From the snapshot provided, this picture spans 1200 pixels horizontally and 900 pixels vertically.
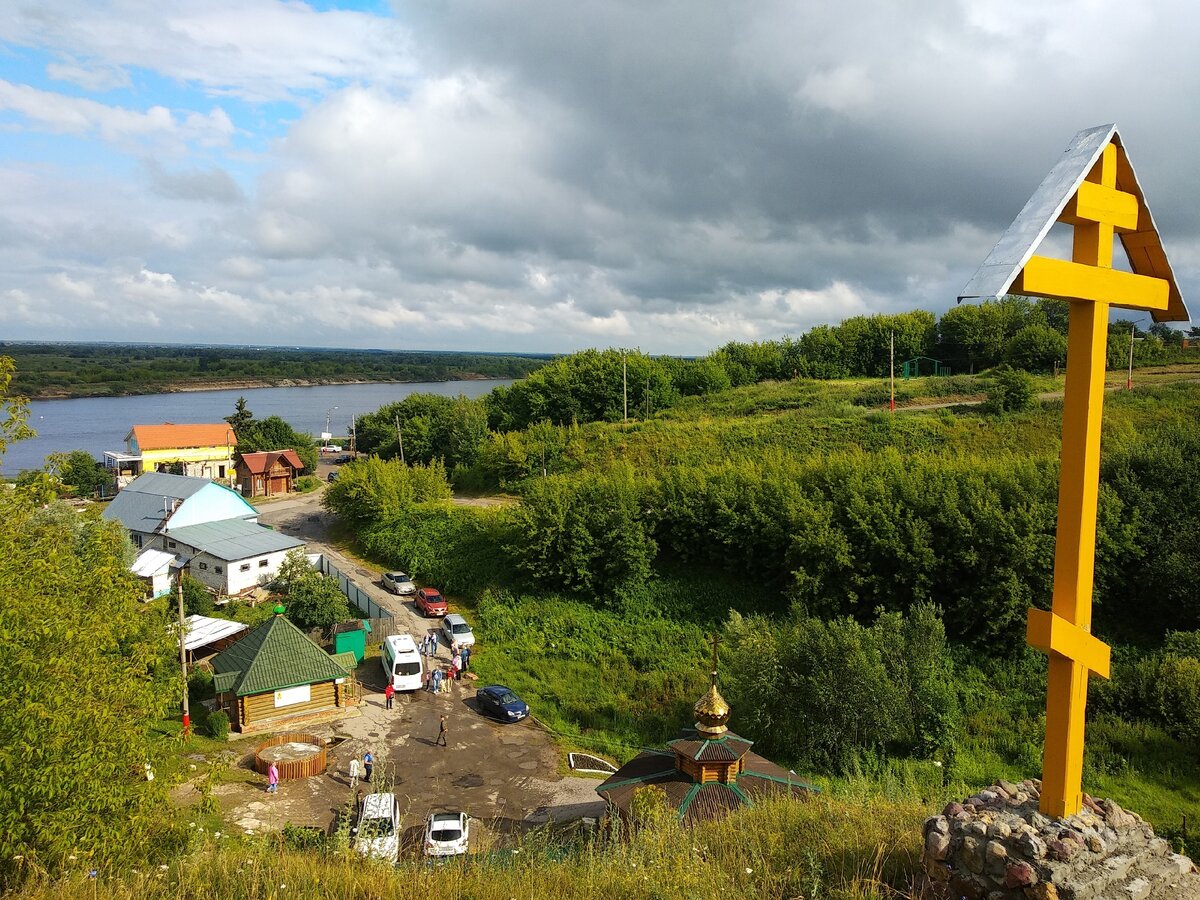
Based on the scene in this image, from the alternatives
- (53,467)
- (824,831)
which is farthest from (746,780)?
(53,467)

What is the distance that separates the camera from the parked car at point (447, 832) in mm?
11679

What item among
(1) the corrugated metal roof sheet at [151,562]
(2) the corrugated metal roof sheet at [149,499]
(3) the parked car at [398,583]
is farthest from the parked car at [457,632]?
(2) the corrugated metal roof sheet at [149,499]

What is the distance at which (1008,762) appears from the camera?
15266mm

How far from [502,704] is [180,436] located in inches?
1627

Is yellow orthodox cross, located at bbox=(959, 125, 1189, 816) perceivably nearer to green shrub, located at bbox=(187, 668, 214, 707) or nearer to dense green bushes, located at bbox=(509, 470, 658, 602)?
dense green bushes, located at bbox=(509, 470, 658, 602)

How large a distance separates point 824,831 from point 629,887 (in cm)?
186

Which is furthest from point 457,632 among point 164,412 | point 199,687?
point 164,412

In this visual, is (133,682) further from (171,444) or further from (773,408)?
(171,444)

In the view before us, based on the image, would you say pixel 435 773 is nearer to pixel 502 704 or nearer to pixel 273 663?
pixel 502 704

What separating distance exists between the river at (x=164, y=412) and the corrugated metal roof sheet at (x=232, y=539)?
49.7 metres

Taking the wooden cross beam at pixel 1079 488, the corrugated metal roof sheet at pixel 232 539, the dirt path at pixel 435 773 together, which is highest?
the wooden cross beam at pixel 1079 488

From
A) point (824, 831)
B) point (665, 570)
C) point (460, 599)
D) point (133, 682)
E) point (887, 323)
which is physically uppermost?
point (887, 323)

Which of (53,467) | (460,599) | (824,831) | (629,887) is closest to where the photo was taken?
(629,887)

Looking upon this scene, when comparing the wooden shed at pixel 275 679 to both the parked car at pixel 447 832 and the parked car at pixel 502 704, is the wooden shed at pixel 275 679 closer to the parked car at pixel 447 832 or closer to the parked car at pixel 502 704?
the parked car at pixel 502 704
